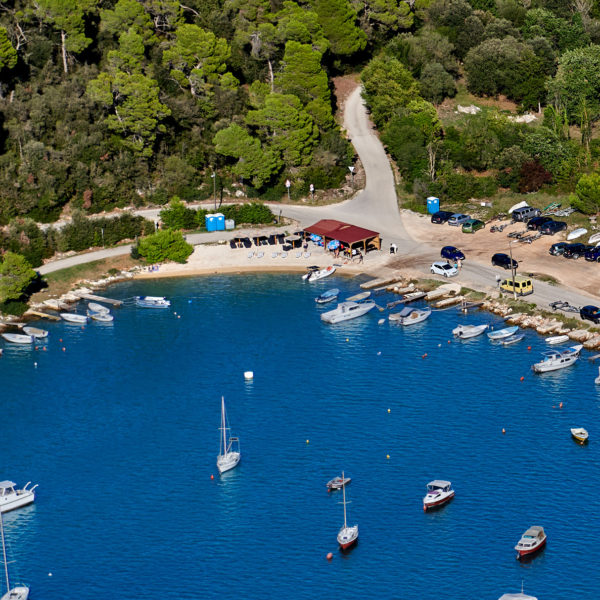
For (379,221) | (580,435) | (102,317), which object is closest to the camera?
(580,435)

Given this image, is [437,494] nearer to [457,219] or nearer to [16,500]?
[16,500]

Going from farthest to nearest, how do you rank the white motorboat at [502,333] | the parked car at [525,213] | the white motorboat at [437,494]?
the parked car at [525,213], the white motorboat at [502,333], the white motorboat at [437,494]

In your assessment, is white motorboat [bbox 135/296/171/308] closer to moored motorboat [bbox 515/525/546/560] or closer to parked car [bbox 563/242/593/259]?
parked car [bbox 563/242/593/259]

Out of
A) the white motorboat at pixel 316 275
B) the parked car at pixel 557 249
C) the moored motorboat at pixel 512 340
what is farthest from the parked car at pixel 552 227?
the white motorboat at pixel 316 275

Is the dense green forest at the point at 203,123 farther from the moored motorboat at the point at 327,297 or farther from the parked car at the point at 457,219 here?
the moored motorboat at the point at 327,297

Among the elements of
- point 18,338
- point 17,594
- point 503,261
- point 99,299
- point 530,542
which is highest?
point 503,261

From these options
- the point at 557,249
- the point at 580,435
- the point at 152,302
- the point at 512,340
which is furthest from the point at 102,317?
the point at 580,435
